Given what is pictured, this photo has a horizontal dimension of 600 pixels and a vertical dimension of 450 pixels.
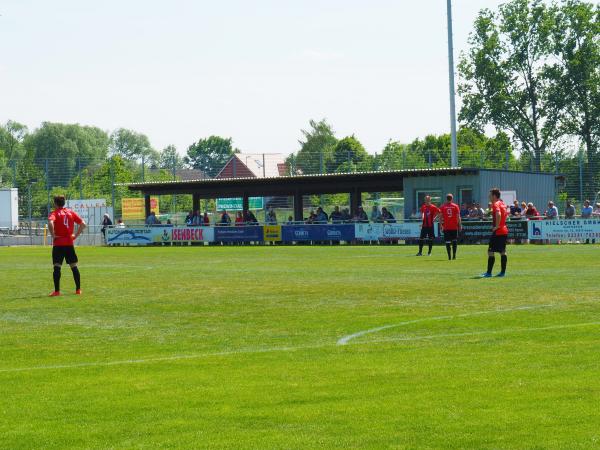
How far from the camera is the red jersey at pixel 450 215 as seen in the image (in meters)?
30.2

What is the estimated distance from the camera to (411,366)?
395 inches

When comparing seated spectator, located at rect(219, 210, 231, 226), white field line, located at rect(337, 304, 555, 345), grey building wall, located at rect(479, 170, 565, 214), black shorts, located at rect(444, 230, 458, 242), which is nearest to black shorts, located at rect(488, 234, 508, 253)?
white field line, located at rect(337, 304, 555, 345)

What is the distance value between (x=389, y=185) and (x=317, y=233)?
5349 millimetres

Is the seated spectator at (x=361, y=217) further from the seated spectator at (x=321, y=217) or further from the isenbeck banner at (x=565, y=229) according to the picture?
the isenbeck banner at (x=565, y=229)

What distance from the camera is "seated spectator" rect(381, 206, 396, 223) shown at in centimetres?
5019

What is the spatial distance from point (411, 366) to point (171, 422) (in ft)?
9.89

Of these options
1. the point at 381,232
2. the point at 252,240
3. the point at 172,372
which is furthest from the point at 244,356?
the point at 252,240

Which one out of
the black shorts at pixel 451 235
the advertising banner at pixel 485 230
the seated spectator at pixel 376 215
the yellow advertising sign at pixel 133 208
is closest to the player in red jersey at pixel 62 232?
the black shorts at pixel 451 235

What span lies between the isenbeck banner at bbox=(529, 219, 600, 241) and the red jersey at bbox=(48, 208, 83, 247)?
28710 mm

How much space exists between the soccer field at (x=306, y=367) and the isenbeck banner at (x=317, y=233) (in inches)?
1195

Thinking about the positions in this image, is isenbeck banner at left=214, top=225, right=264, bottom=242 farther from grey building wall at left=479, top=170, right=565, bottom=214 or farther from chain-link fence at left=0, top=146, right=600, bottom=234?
grey building wall at left=479, top=170, right=565, bottom=214

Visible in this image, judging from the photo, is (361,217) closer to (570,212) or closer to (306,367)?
(570,212)

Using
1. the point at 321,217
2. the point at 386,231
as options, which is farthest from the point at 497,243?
the point at 321,217

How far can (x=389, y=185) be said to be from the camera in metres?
55.1
